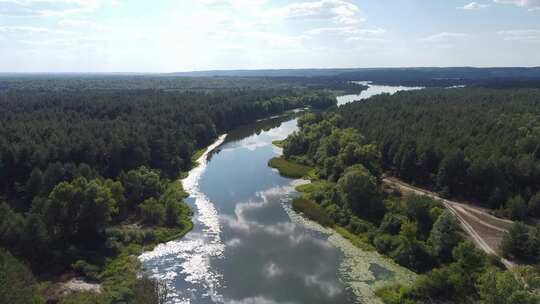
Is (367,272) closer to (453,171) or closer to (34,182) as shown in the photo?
(453,171)

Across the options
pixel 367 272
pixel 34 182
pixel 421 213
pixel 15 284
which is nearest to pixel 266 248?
pixel 367 272

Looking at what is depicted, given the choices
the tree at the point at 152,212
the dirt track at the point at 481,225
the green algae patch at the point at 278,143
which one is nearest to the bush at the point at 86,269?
the tree at the point at 152,212

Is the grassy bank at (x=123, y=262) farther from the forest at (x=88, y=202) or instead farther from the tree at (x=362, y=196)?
the tree at (x=362, y=196)

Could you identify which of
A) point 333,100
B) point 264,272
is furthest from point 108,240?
point 333,100

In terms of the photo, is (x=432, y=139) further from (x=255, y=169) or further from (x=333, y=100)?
(x=333, y=100)

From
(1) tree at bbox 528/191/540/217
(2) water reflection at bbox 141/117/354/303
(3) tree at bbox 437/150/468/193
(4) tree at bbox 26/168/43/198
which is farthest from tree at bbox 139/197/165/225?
(1) tree at bbox 528/191/540/217

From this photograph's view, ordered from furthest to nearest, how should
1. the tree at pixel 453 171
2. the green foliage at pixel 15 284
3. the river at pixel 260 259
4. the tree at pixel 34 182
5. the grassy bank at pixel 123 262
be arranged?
the tree at pixel 453 171 → the tree at pixel 34 182 → the river at pixel 260 259 → the grassy bank at pixel 123 262 → the green foliage at pixel 15 284

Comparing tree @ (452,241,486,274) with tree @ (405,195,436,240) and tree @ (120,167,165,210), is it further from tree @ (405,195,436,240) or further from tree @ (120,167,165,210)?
tree @ (120,167,165,210)
